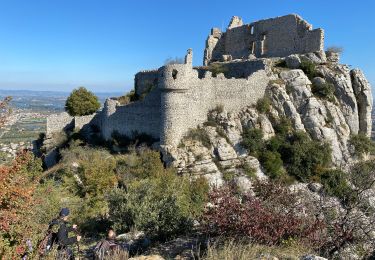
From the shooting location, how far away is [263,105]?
28.4 metres

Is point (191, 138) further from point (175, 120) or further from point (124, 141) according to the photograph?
point (124, 141)

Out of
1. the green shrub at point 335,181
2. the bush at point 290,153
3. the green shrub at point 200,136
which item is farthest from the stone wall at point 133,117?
the green shrub at point 335,181

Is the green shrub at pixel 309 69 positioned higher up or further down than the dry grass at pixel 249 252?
higher up

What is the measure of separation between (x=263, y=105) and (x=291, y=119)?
245 centimetres

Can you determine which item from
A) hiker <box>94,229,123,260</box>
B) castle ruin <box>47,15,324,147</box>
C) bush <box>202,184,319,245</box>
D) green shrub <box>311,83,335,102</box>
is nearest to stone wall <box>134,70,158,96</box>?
castle ruin <box>47,15,324,147</box>

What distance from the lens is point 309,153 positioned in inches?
1068

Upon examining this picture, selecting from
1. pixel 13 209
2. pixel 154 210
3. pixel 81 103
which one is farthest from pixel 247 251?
pixel 81 103

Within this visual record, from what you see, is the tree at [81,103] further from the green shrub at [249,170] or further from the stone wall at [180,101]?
the green shrub at [249,170]

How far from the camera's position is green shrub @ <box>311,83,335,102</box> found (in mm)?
29688

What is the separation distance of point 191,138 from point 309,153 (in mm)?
8753

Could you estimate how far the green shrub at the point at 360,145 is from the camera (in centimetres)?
2928

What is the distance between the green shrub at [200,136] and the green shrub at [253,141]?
2.87 meters

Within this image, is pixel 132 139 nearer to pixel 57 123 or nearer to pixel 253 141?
pixel 253 141

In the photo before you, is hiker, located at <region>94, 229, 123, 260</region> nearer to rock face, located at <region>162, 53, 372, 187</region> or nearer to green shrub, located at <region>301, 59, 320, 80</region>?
rock face, located at <region>162, 53, 372, 187</region>
